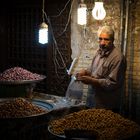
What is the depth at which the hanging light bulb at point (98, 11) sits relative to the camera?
9.34 meters

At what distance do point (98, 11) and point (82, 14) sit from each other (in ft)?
1.55

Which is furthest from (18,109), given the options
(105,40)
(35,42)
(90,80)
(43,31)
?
(35,42)

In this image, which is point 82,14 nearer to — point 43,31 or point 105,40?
point 43,31

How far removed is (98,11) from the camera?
939cm

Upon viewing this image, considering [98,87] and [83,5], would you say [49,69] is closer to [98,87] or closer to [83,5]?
[83,5]

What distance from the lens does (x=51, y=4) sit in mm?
11344

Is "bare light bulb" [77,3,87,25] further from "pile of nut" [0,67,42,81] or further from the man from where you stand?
"pile of nut" [0,67,42,81]

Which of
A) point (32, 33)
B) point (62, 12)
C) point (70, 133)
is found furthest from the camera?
point (32, 33)

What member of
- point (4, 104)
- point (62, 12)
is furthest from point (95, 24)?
point (4, 104)

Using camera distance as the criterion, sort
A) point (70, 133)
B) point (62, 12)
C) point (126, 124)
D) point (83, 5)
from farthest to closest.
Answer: point (62, 12)
point (83, 5)
point (126, 124)
point (70, 133)

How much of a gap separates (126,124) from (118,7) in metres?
3.96

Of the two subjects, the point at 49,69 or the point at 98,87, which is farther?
the point at 49,69

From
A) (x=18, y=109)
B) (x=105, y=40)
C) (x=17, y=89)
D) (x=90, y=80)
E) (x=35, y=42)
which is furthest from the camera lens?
(x=35, y=42)

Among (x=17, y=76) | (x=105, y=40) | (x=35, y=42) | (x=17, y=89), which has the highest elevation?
(x=105, y=40)
